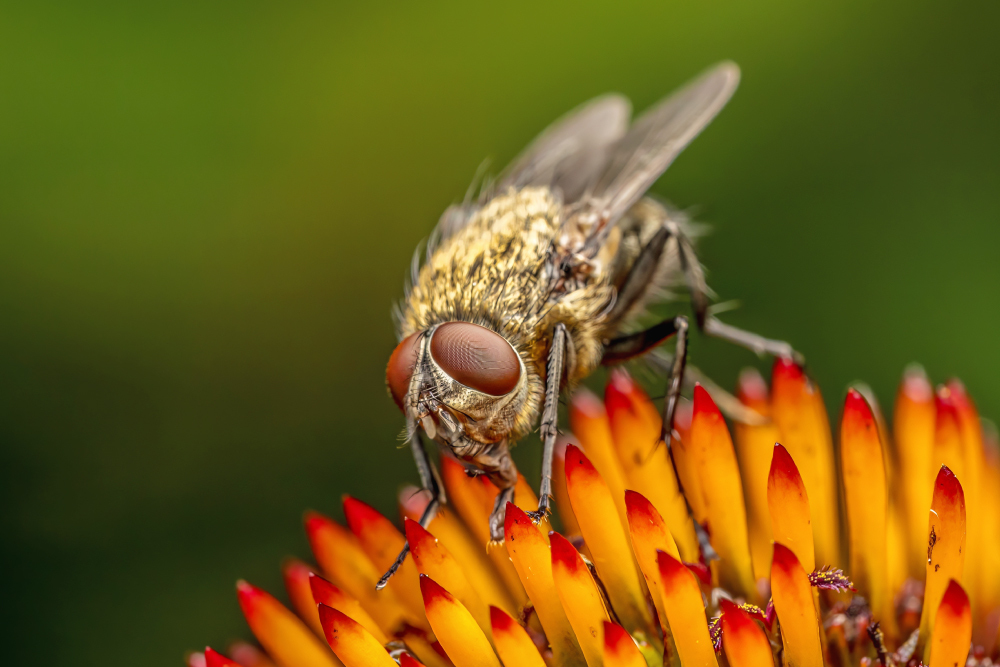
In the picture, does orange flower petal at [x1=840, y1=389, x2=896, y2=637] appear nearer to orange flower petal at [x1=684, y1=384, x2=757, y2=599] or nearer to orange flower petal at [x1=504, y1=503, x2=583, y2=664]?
orange flower petal at [x1=684, y1=384, x2=757, y2=599]

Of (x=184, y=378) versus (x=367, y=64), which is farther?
(x=367, y=64)

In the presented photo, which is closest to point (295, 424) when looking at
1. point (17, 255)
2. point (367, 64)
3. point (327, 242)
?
point (327, 242)

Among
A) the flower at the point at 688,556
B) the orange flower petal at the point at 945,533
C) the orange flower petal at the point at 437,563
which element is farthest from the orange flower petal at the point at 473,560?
the orange flower petal at the point at 945,533

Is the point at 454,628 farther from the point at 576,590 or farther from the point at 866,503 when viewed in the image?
the point at 866,503

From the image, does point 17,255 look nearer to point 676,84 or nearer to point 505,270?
point 505,270

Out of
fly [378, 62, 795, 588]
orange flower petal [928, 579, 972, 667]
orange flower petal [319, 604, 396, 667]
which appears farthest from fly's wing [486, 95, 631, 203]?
orange flower petal [928, 579, 972, 667]
